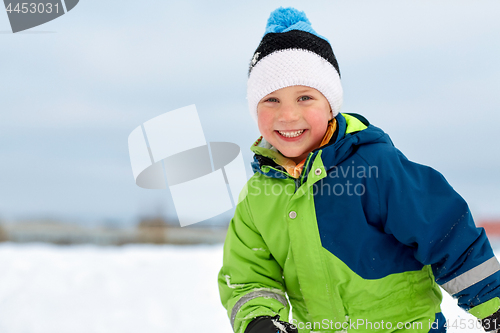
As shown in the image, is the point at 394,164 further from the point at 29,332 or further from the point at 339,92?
the point at 29,332

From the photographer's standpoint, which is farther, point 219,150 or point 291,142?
point 219,150

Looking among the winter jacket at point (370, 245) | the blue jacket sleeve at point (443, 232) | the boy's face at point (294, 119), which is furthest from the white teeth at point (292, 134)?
the blue jacket sleeve at point (443, 232)

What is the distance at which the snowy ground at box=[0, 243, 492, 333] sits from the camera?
5.69 feet

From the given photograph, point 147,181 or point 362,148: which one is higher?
point 362,148

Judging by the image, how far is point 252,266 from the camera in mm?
1281

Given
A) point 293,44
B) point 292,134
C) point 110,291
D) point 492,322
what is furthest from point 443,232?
point 110,291

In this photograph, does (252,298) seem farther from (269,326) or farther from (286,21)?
(286,21)

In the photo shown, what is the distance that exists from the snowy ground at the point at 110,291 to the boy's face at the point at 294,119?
3.16ft

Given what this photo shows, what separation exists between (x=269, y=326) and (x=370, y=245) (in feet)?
1.26

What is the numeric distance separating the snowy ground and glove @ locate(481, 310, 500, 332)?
0.66 meters

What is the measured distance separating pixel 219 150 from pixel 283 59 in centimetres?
150

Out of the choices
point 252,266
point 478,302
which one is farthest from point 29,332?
point 478,302

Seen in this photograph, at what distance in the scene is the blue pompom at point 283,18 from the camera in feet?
4.48

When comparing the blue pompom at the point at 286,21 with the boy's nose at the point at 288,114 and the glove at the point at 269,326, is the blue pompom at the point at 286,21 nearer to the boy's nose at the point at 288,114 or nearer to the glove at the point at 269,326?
the boy's nose at the point at 288,114
